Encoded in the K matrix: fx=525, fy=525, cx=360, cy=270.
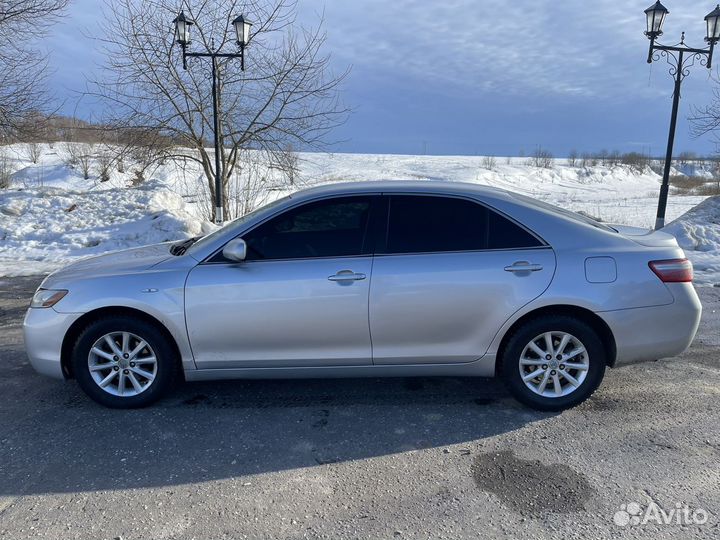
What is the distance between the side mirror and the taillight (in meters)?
2.90

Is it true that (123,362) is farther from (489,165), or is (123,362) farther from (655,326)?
(489,165)

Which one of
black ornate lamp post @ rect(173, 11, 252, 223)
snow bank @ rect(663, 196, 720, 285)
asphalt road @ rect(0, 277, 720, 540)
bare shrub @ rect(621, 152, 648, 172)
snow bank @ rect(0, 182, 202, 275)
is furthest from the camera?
bare shrub @ rect(621, 152, 648, 172)

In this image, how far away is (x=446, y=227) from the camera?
12.8ft

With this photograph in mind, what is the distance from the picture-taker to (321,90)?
12805 mm

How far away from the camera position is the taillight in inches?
148

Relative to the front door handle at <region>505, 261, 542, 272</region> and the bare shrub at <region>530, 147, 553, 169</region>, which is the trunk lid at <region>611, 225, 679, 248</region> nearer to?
the front door handle at <region>505, 261, 542, 272</region>

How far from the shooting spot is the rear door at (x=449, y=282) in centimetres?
371

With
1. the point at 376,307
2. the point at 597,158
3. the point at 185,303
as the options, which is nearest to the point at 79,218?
the point at 185,303

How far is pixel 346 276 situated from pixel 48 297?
223 centimetres

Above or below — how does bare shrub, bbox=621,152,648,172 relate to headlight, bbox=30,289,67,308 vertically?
above

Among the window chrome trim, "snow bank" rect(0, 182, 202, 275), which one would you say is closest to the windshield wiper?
the window chrome trim

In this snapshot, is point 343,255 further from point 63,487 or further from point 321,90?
point 321,90

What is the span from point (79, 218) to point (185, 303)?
10.3m

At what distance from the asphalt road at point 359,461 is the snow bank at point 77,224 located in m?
6.80
